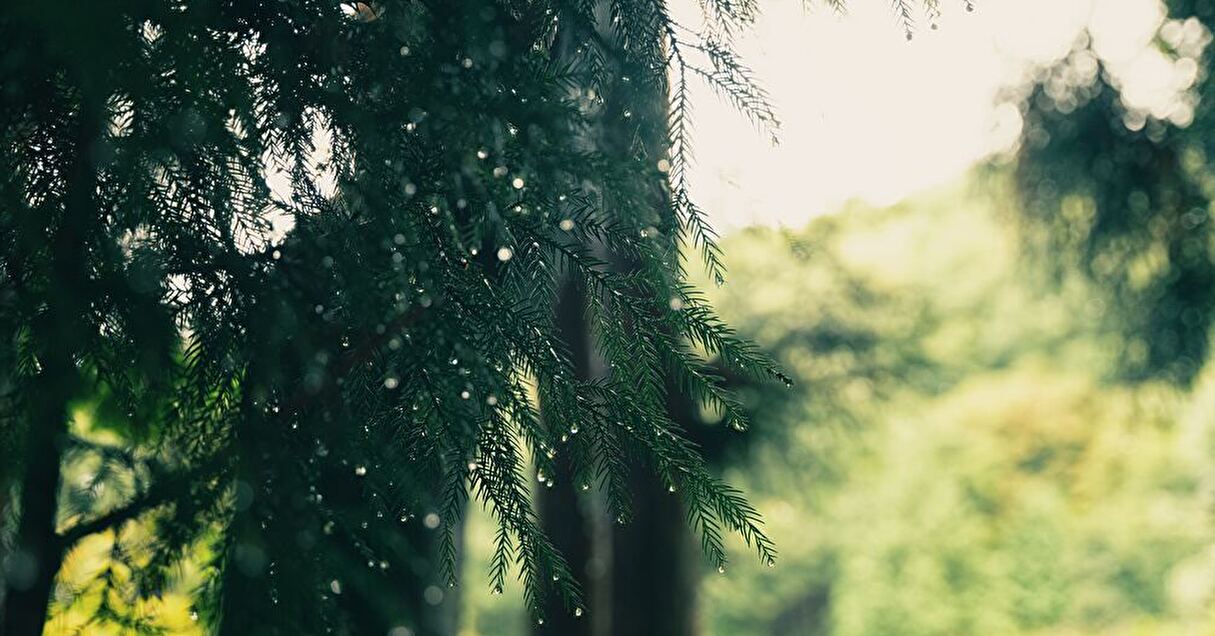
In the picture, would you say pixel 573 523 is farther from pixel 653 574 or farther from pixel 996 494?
pixel 996 494

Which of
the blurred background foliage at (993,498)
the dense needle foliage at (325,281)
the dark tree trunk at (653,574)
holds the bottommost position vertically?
the dense needle foliage at (325,281)

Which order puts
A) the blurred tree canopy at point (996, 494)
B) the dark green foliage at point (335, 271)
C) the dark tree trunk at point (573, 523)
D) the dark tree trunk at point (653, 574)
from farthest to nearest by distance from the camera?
the blurred tree canopy at point (996, 494), the dark tree trunk at point (653, 574), the dark tree trunk at point (573, 523), the dark green foliage at point (335, 271)

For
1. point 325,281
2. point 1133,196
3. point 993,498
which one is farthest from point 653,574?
point 993,498

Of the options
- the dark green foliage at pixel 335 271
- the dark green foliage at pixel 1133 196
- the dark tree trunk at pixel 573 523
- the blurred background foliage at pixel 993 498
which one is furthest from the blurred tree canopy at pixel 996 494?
the dark green foliage at pixel 335 271

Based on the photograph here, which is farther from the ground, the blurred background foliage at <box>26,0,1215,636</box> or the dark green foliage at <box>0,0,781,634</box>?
the blurred background foliage at <box>26,0,1215,636</box>

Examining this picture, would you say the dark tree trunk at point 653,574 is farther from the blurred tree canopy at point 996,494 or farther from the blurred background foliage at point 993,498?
the blurred tree canopy at point 996,494

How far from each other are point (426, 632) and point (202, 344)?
113 inches

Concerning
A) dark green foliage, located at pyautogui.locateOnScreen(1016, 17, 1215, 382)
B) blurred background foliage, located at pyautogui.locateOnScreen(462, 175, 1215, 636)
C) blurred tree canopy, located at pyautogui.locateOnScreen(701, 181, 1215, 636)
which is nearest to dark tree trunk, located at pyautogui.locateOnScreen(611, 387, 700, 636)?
dark green foliage, located at pyautogui.locateOnScreen(1016, 17, 1215, 382)

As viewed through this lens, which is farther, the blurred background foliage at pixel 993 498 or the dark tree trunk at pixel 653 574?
the blurred background foliage at pixel 993 498

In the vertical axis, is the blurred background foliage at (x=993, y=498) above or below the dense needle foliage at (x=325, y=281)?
above

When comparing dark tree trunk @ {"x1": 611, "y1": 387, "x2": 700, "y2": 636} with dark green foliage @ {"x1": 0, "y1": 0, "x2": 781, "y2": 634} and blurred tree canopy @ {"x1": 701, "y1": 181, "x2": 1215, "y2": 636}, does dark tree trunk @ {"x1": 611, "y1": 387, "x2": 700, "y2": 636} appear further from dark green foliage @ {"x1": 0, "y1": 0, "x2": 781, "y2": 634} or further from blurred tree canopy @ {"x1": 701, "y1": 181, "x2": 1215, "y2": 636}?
blurred tree canopy @ {"x1": 701, "y1": 181, "x2": 1215, "y2": 636}

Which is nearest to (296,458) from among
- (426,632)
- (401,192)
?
(401,192)

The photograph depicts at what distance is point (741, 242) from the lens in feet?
24.9

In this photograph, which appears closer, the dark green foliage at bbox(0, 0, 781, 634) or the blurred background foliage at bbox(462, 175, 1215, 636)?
the dark green foliage at bbox(0, 0, 781, 634)
